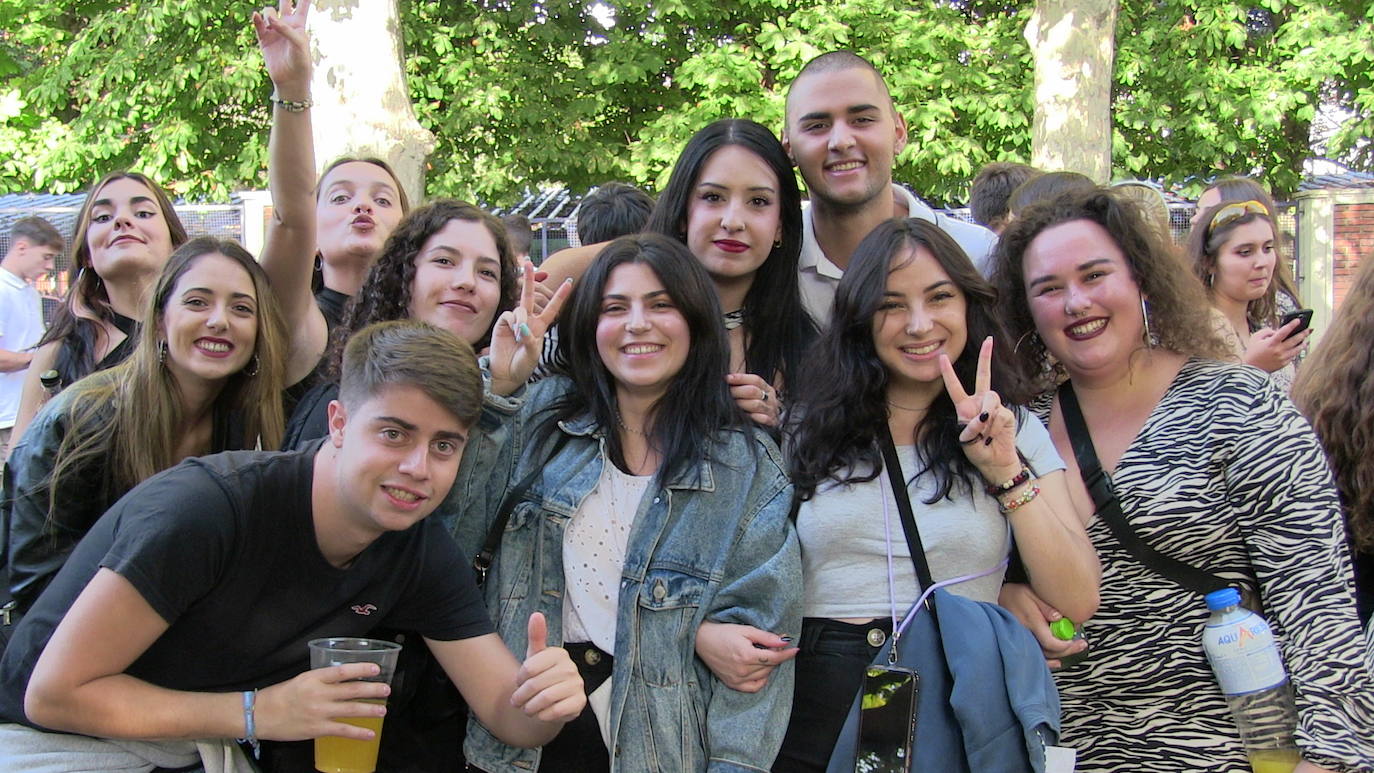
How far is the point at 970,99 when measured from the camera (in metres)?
12.6

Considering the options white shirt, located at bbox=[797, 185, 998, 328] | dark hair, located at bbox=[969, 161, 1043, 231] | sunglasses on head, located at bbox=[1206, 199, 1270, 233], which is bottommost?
white shirt, located at bbox=[797, 185, 998, 328]

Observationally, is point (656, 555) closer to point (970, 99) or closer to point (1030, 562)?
point (1030, 562)

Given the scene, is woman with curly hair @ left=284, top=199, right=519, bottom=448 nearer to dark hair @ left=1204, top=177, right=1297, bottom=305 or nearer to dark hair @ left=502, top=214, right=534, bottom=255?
dark hair @ left=502, top=214, right=534, bottom=255

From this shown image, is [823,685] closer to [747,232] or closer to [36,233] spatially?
[747,232]

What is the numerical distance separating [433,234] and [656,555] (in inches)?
56.0

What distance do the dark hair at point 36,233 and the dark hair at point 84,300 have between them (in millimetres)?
5428

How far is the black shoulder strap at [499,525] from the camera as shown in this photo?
2.90 m

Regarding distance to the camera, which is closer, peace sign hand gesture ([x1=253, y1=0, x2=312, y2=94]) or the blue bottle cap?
the blue bottle cap

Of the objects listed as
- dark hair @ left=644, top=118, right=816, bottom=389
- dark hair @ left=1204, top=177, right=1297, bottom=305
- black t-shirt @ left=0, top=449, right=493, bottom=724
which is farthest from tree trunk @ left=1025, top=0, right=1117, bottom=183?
black t-shirt @ left=0, top=449, right=493, bottom=724

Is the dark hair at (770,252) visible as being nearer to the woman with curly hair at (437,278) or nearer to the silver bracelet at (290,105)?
the woman with curly hair at (437,278)

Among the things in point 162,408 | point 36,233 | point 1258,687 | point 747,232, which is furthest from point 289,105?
point 36,233

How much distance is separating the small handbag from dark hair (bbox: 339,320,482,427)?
117 cm

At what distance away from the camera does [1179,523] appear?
8.55ft

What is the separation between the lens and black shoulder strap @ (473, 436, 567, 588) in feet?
9.51
